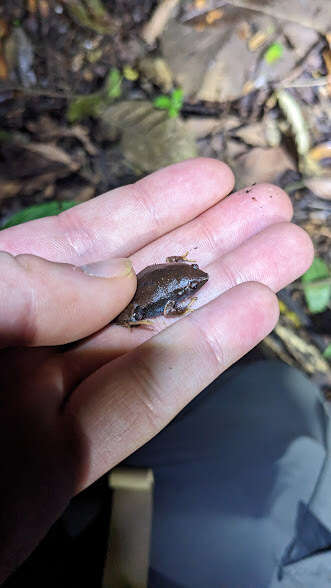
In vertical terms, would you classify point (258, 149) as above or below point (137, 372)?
above

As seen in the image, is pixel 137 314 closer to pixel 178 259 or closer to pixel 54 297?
pixel 178 259

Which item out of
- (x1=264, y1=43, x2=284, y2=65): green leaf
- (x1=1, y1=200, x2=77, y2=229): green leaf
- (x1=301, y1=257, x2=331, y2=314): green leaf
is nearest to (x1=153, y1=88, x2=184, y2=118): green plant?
(x1=264, y1=43, x2=284, y2=65): green leaf

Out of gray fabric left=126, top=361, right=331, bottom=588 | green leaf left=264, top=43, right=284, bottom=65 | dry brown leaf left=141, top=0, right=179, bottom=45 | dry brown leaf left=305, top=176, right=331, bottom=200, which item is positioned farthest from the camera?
dry brown leaf left=141, top=0, right=179, bottom=45

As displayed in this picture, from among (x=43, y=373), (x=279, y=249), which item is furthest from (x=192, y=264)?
(x=43, y=373)

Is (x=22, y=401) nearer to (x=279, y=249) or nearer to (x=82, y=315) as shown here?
(x=82, y=315)

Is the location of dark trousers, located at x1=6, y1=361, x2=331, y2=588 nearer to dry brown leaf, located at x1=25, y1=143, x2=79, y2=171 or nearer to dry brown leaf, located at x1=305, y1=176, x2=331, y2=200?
dry brown leaf, located at x1=305, y1=176, x2=331, y2=200

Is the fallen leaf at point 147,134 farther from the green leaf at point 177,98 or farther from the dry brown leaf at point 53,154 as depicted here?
the dry brown leaf at point 53,154
